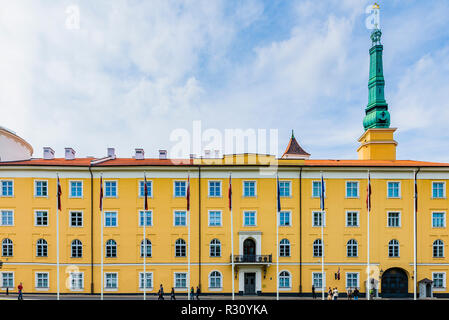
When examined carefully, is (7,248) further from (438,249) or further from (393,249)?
(438,249)

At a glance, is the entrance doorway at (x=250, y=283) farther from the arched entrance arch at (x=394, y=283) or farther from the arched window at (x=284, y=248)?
the arched entrance arch at (x=394, y=283)

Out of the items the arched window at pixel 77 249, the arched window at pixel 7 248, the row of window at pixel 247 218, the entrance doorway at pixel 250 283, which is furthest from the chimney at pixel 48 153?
the entrance doorway at pixel 250 283

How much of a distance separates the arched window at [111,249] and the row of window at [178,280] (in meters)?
1.86

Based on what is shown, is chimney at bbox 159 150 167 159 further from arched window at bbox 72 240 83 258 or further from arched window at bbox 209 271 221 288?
arched window at bbox 209 271 221 288

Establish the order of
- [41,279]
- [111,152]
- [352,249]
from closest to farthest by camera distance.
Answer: [41,279] < [352,249] < [111,152]

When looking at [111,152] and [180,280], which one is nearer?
[180,280]

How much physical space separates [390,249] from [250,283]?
15.4m

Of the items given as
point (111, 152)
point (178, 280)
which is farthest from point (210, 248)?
point (111, 152)

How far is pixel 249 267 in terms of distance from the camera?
2803cm

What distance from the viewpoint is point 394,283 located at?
2827 centimetres

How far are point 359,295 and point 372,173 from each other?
1320 cm

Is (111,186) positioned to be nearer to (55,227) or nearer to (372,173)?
(55,227)
